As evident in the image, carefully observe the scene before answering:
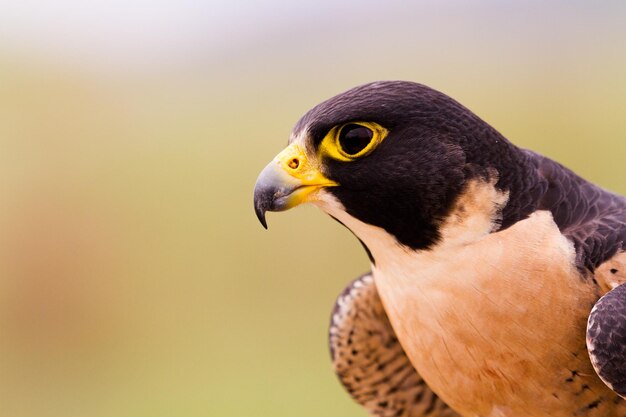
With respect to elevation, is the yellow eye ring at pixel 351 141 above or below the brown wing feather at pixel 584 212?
above

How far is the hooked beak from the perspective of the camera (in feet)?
9.74

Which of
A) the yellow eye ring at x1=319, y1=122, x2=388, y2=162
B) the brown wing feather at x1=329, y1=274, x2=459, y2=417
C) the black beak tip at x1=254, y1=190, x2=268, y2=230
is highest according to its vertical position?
the yellow eye ring at x1=319, y1=122, x2=388, y2=162

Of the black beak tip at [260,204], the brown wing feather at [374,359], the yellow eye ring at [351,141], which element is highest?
the yellow eye ring at [351,141]

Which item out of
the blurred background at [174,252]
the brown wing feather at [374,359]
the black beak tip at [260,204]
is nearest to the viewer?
the black beak tip at [260,204]

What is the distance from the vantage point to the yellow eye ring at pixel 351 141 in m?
2.97

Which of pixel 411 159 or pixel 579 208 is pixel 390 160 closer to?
pixel 411 159

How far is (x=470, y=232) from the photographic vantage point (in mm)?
3043

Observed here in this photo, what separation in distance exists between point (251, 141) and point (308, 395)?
5872mm

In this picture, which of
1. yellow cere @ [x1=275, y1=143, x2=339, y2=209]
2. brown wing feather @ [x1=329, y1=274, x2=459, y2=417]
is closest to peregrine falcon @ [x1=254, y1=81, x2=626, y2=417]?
yellow cere @ [x1=275, y1=143, x2=339, y2=209]

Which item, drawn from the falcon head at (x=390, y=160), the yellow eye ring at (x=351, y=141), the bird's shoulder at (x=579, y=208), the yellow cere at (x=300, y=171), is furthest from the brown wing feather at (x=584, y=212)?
the yellow cere at (x=300, y=171)

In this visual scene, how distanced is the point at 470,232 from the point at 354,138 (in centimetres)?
45

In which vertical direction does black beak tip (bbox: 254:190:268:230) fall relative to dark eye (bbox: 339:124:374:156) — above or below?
below

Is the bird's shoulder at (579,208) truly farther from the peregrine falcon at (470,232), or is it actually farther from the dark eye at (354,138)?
the dark eye at (354,138)

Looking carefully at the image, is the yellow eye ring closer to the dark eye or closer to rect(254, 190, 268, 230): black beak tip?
the dark eye
